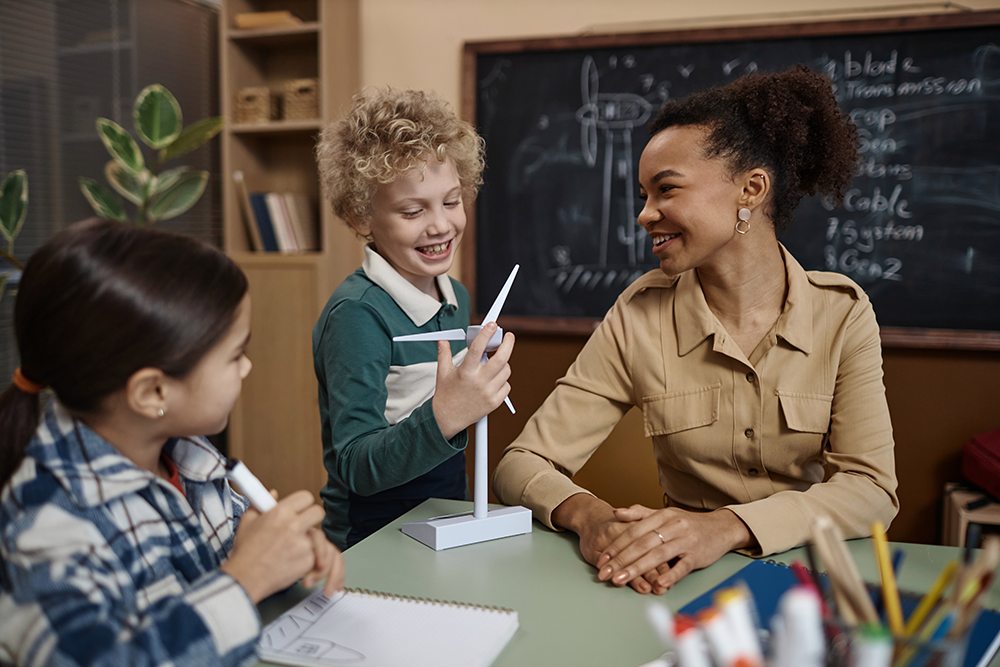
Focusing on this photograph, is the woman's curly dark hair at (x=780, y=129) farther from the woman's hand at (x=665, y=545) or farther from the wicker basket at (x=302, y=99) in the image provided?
the wicker basket at (x=302, y=99)

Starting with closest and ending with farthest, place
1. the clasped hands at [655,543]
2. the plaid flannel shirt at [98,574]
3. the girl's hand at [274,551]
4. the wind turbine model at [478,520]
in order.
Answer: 1. the plaid flannel shirt at [98,574]
2. the girl's hand at [274,551]
3. the clasped hands at [655,543]
4. the wind turbine model at [478,520]

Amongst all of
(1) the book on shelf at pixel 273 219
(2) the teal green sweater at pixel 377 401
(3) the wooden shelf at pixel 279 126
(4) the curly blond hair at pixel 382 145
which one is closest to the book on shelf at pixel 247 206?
(1) the book on shelf at pixel 273 219

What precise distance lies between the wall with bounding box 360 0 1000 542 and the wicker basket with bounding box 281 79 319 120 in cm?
23

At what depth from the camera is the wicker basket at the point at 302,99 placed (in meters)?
3.38

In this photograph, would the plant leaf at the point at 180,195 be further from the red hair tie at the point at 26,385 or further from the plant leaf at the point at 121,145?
the red hair tie at the point at 26,385

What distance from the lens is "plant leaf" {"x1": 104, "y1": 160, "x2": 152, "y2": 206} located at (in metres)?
3.17

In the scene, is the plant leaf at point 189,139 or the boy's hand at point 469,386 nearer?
the boy's hand at point 469,386

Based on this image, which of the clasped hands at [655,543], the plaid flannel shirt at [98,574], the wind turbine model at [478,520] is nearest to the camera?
the plaid flannel shirt at [98,574]

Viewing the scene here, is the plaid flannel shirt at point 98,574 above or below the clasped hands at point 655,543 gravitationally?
above

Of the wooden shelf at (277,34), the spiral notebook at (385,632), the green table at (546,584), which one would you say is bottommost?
the green table at (546,584)

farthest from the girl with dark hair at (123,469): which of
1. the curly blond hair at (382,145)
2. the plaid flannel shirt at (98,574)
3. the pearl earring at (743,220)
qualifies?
the pearl earring at (743,220)

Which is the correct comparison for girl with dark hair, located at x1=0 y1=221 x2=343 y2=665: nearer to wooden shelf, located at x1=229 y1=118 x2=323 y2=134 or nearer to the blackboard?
the blackboard

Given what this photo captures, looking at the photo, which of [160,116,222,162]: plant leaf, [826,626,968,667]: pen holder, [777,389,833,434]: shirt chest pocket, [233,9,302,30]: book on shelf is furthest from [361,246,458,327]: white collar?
[233,9,302,30]: book on shelf

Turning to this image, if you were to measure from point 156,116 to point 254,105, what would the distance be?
47 cm
